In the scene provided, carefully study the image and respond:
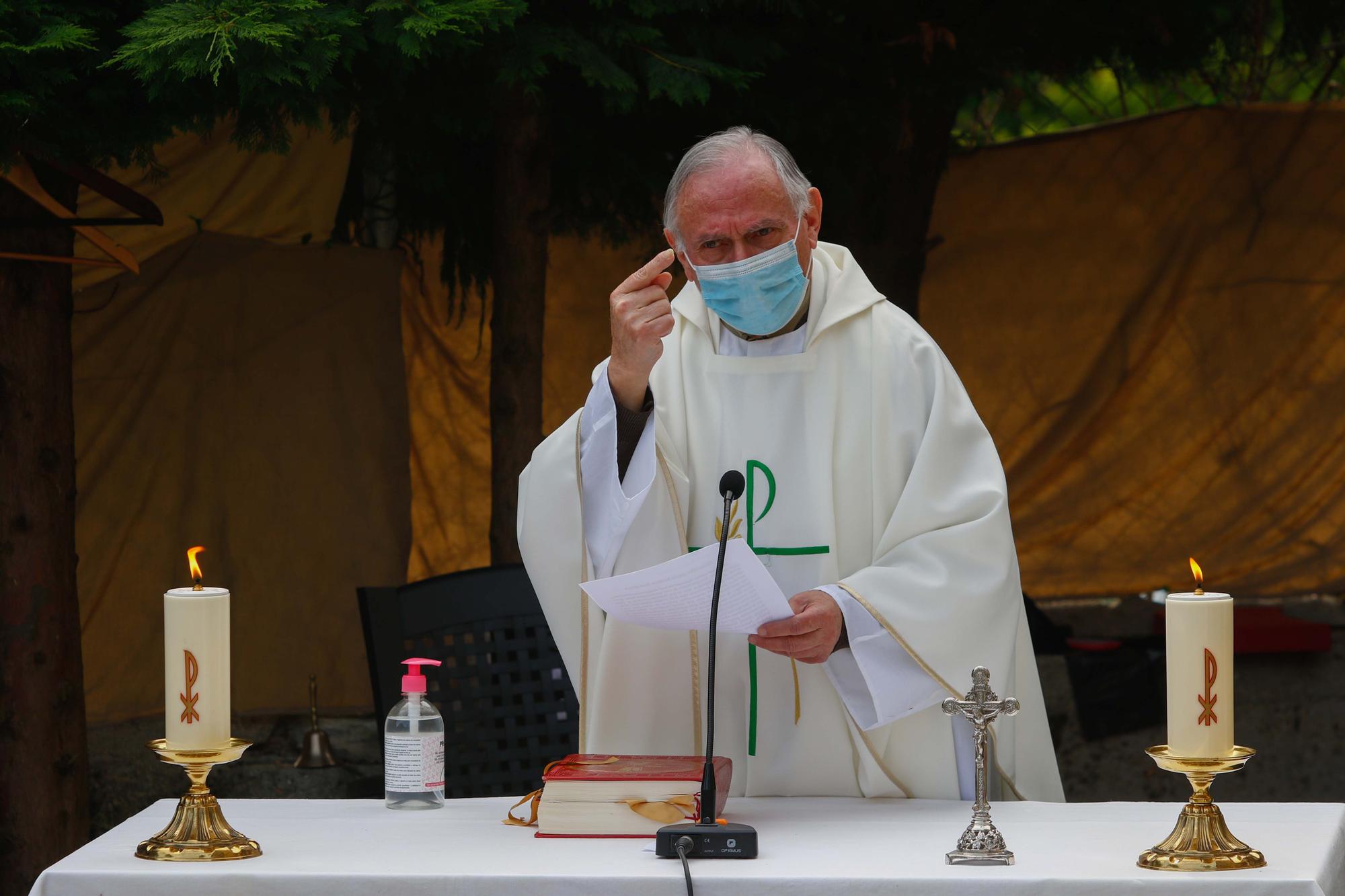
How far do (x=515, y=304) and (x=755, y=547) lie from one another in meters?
2.53

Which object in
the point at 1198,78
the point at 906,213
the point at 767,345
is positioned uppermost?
the point at 1198,78

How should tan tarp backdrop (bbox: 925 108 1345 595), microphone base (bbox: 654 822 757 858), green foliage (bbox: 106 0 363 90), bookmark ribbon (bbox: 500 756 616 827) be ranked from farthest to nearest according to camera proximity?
tan tarp backdrop (bbox: 925 108 1345 595) → green foliage (bbox: 106 0 363 90) → bookmark ribbon (bbox: 500 756 616 827) → microphone base (bbox: 654 822 757 858)

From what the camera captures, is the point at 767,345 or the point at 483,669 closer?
the point at 767,345

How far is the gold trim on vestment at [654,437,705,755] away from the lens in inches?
123

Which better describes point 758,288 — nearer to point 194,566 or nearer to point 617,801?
point 617,801

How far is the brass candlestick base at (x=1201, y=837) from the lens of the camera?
2.25 m

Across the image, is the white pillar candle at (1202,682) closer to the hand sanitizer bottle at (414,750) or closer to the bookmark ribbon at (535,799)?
the bookmark ribbon at (535,799)

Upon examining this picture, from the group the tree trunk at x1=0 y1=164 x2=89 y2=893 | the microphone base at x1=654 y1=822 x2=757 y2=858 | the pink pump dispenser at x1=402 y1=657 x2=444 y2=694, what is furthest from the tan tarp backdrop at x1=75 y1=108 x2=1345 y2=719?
the microphone base at x1=654 y1=822 x2=757 y2=858

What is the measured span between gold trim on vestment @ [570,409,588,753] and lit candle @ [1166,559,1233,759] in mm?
1129

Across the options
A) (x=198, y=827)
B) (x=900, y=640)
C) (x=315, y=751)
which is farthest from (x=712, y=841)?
(x=315, y=751)

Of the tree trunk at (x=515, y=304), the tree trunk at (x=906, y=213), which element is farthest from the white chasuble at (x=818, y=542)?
the tree trunk at (x=906, y=213)

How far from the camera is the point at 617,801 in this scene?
99.5 inches

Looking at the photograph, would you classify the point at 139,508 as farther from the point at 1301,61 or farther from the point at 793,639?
the point at 1301,61

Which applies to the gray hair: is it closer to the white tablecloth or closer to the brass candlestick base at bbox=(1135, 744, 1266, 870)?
the white tablecloth
